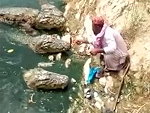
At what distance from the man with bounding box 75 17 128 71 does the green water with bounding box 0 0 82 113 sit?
30.7 inches

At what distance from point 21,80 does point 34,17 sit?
77.3 inches

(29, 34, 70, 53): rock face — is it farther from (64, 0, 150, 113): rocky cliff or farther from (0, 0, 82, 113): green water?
(64, 0, 150, 113): rocky cliff

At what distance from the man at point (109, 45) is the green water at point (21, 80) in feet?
2.56

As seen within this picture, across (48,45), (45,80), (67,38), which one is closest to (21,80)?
(45,80)

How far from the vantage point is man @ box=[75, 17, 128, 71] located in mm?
7555

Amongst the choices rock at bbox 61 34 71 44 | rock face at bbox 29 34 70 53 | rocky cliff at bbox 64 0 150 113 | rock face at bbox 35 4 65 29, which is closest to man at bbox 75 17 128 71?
rocky cliff at bbox 64 0 150 113

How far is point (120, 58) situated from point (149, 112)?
4.04ft

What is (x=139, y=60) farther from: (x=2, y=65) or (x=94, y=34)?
(x=2, y=65)

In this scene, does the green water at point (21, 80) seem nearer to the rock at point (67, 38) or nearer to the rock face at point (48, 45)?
the rock face at point (48, 45)

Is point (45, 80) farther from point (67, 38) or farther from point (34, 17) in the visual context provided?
point (34, 17)

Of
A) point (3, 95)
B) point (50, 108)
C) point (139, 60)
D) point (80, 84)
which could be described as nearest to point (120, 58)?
point (139, 60)

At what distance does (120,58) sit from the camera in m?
A: 7.84

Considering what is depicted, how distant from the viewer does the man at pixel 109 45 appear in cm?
755

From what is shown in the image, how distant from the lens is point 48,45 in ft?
28.5
